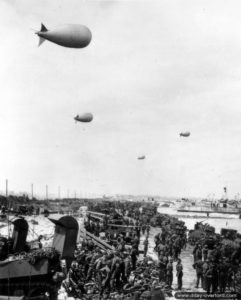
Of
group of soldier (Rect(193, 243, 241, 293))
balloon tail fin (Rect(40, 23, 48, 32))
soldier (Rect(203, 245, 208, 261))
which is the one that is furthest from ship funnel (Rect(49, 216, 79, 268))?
soldier (Rect(203, 245, 208, 261))

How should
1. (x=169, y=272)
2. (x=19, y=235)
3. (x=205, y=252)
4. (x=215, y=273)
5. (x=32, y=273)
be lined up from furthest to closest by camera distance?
(x=205, y=252), (x=169, y=272), (x=19, y=235), (x=215, y=273), (x=32, y=273)

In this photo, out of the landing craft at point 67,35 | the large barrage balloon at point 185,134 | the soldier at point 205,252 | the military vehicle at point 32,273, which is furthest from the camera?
the large barrage balloon at point 185,134

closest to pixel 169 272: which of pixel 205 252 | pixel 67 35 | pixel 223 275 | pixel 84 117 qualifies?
pixel 223 275

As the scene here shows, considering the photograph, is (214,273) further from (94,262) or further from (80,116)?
(80,116)

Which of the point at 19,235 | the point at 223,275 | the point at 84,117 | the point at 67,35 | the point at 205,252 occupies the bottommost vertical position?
the point at 223,275

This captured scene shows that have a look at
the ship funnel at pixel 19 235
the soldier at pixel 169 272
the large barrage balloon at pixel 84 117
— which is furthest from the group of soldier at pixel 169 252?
the large barrage balloon at pixel 84 117

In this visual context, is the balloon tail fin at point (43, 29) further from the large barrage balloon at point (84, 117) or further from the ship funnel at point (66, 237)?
the large barrage balloon at point (84, 117)

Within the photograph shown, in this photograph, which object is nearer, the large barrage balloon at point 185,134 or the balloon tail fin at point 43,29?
the balloon tail fin at point 43,29

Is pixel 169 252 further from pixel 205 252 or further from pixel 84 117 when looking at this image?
pixel 84 117

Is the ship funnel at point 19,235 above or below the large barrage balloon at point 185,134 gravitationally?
below
